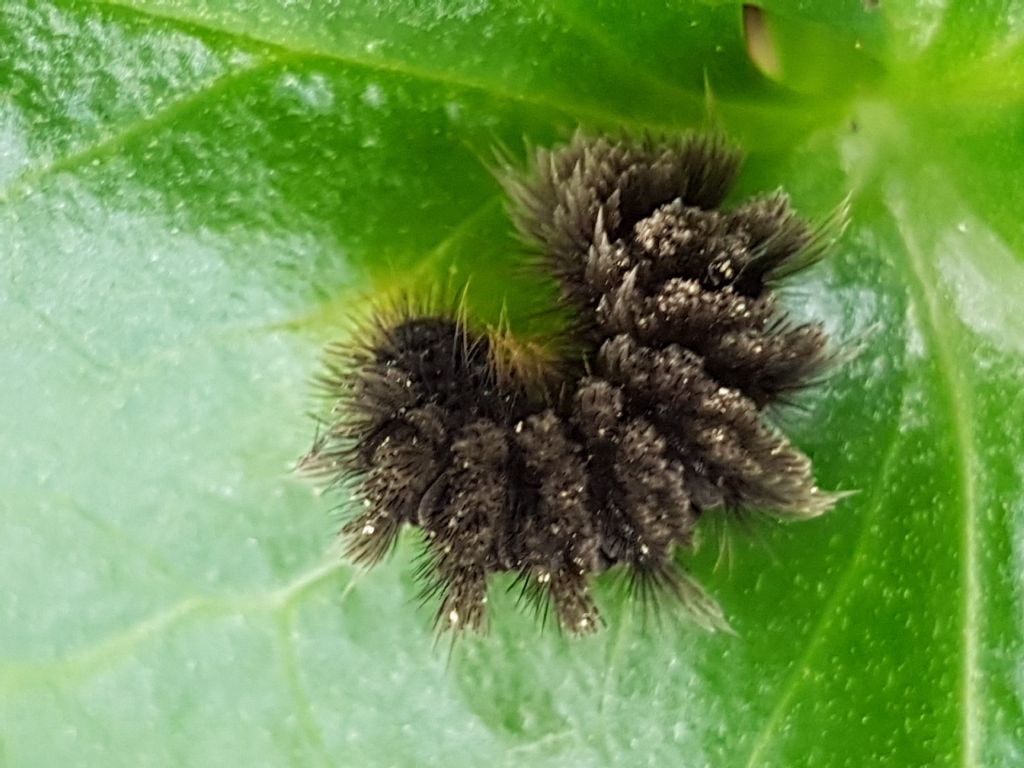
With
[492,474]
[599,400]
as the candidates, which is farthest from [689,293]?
[492,474]

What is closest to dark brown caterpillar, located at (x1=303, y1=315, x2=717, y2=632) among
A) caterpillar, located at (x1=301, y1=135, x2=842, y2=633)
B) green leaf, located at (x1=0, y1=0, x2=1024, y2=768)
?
caterpillar, located at (x1=301, y1=135, x2=842, y2=633)

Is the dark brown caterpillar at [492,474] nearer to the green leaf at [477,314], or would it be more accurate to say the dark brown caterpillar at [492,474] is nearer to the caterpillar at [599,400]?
the caterpillar at [599,400]

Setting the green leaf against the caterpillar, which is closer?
the caterpillar

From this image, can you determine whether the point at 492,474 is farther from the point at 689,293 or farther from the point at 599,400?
the point at 689,293

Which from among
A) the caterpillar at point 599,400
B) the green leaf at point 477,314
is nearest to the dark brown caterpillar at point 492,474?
the caterpillar at point 599,400

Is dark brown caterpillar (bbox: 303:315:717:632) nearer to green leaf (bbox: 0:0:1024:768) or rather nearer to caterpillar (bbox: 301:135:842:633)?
caterpillar (bbox: 301:135:842:633)

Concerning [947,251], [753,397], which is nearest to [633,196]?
[753,397]
